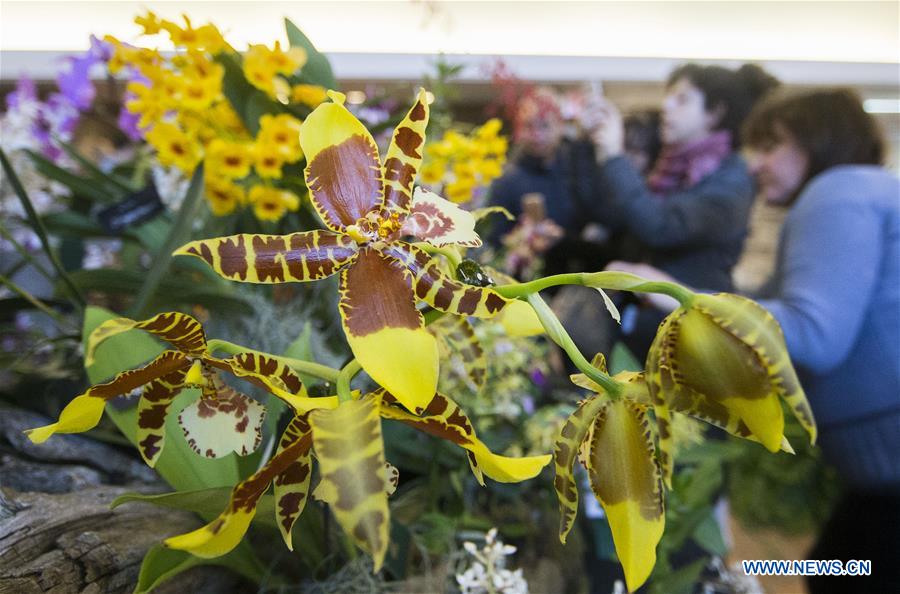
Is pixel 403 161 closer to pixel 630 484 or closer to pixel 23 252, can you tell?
pixel 630 484

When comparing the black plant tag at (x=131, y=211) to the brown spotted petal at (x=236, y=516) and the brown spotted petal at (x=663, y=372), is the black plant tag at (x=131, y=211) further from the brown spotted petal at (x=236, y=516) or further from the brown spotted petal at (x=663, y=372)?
the brown spotted petal at (x=663, y=372)

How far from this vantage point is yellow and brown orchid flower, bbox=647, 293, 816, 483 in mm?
266

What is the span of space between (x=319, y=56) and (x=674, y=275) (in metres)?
0.76

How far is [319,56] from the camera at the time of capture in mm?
633

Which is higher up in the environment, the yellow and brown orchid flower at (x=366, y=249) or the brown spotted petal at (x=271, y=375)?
the yellow and brown orchid flower at (x=366, y=249)

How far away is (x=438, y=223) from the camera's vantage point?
1.10 feet

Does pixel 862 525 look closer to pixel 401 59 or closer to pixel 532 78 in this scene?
pixel 532 78

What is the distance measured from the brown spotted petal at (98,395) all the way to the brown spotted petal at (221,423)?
0.03 meters

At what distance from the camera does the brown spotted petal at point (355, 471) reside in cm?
24

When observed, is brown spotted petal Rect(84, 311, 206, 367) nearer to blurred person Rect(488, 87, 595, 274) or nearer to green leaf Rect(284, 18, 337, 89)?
green leaf Rect(284, 18, 337, 89)

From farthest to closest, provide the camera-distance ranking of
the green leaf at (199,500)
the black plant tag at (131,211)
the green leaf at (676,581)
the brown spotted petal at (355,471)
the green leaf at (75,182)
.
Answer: the green leaf at (75,182) < the black plant tag at (131,211) < the green leaf at (676,581) < the green leaf at (199,500) < the brown spotted petal at (355,471)

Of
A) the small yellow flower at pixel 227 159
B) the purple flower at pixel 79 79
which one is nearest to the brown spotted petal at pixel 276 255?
the small yellow flower at pixel 227 159

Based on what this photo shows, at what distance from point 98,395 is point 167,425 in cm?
15

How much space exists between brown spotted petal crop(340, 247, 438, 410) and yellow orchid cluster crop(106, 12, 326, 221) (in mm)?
352
